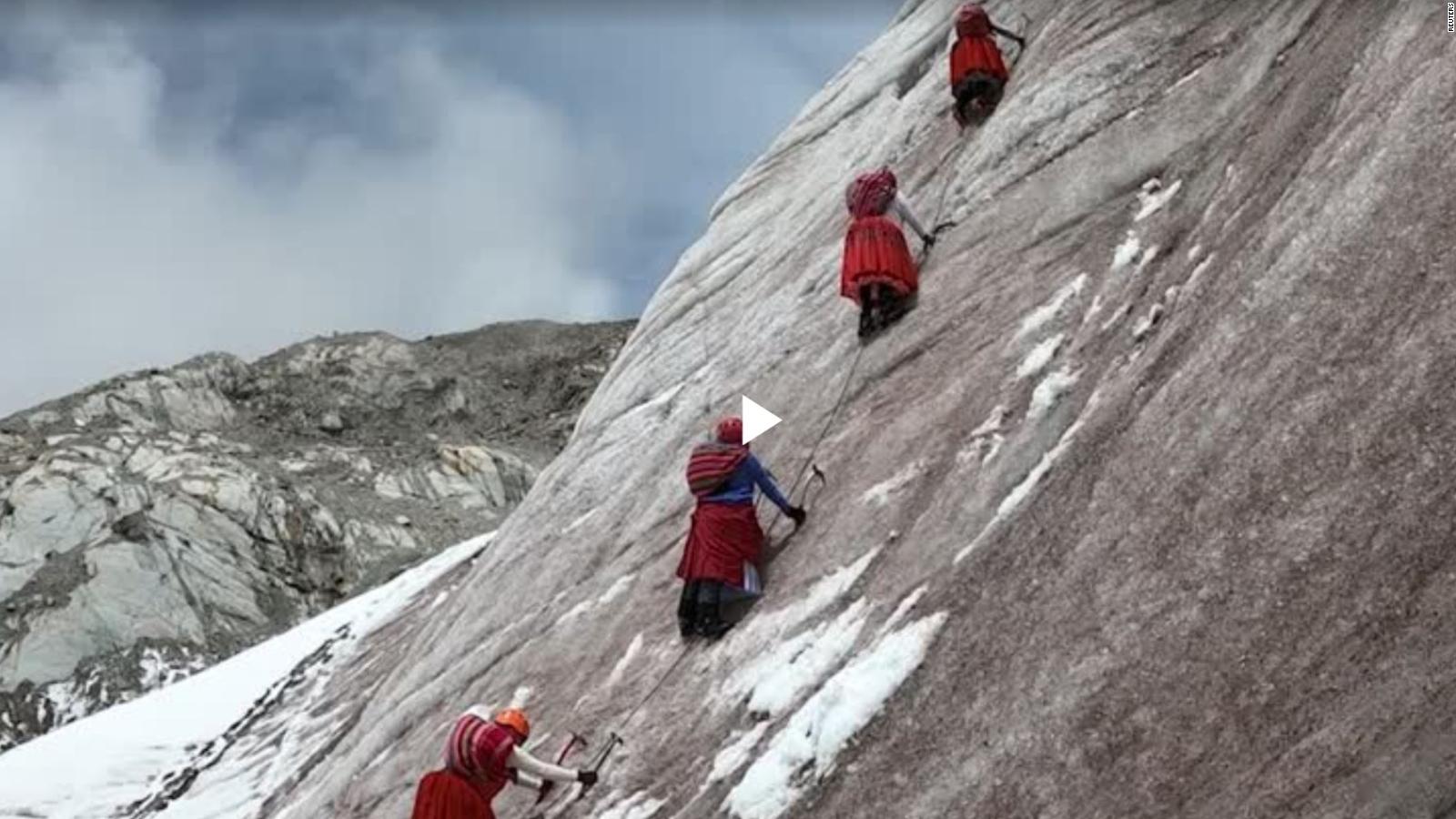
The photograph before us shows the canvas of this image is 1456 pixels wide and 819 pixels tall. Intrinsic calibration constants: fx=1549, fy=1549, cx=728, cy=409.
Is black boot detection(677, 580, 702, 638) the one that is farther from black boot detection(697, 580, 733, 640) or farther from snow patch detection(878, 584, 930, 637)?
snow patch detection(878, 584, 930, 637)

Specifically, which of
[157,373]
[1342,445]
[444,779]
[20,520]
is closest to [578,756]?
[444,779]

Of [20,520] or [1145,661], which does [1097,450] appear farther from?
[20,520]

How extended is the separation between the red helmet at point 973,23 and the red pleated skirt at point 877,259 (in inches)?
99.6

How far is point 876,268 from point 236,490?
106 ft

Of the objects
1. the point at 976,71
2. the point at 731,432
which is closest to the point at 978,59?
the point at 976,71

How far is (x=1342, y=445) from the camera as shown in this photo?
6988 mm

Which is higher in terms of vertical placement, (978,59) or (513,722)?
(978,59)

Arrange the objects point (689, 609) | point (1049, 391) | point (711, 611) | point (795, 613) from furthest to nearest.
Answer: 1. point (689, 609)
2. point (711, 611)
3. point (795, 613)
4. point (1049, 391)

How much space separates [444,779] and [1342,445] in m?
5.84

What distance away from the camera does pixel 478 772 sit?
32.4 ft

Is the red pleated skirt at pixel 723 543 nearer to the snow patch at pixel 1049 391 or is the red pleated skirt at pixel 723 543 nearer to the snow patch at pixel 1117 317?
the snow patch at pixel 1049 391

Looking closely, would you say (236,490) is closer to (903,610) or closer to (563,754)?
(563,754)

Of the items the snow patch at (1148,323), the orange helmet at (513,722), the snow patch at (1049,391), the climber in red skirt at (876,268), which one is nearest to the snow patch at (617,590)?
the orange helmet at (513,722)

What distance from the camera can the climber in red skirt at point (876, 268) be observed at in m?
11.9
